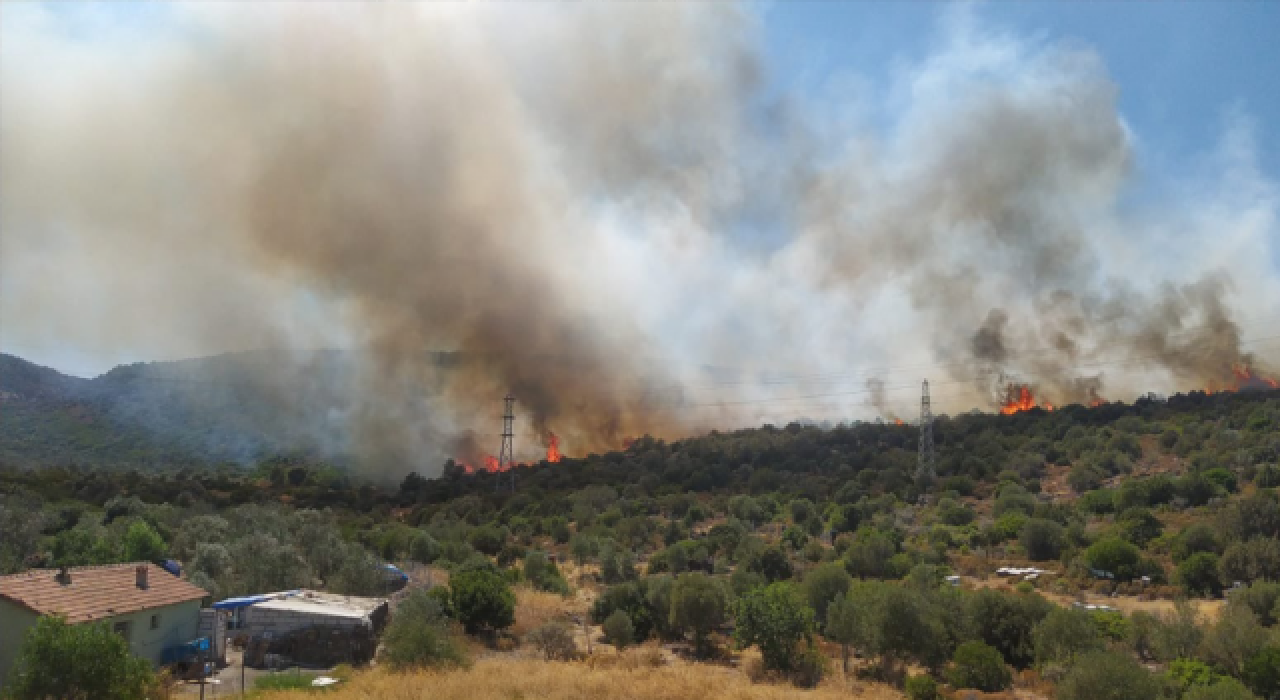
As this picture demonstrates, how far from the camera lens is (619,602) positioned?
109 ft

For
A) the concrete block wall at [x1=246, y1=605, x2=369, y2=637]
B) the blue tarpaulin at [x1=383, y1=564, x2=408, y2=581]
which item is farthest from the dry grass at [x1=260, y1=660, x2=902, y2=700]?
the blue tarpaulin at [x1=383, y1=564, x2=408, y2=581]

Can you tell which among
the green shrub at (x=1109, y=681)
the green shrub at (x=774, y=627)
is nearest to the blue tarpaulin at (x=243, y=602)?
the green shrub at (x=774, y=627)

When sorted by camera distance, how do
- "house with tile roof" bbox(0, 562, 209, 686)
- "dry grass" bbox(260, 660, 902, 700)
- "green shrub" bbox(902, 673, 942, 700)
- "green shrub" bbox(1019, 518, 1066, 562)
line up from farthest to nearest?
"green shrub" bbox(1019, 518, 1066, 562), "green shrub" bbox(902, 673, 942, 700), "house with tile roof" bbox(0, 562, 209, 686), "dry grass" bbox(260, 660, 902, 700)

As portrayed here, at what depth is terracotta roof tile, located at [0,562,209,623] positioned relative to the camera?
21.2 metres

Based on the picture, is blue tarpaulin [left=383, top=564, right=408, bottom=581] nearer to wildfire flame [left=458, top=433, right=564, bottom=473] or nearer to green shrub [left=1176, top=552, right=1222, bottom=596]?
green shrub [left=1176, top=552, right=1222, bottom=596]

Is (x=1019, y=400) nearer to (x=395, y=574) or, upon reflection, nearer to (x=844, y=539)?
(x=844, y=539)

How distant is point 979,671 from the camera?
78.3ft

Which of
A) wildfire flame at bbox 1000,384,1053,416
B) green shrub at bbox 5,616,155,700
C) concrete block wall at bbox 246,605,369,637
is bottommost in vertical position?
concrete block wall at bbox 246,605,369,637

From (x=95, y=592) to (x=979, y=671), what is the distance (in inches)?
1037

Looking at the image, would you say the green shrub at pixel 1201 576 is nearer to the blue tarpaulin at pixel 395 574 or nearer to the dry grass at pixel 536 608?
the dry grass at pixel 536 608

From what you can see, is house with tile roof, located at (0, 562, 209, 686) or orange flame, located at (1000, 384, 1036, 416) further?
orange flame, located at (1000, 384, 1036, 416)

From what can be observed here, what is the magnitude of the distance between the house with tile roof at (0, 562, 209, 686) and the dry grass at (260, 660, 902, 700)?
619 centimetres

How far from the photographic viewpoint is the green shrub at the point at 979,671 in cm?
2373

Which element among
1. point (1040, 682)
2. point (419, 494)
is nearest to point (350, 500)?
point (419, 494)
